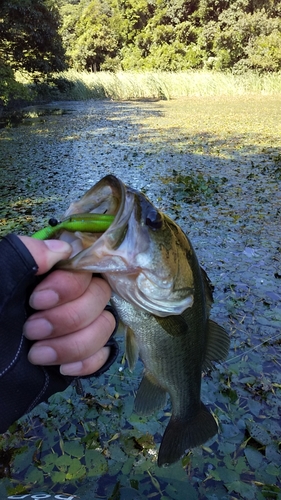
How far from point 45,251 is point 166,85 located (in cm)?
2285

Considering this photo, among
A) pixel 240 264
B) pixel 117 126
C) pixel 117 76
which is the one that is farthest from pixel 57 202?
pixel 117 76

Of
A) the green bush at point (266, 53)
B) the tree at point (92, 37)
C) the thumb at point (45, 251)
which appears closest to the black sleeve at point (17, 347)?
the thumb at point (45, 251)

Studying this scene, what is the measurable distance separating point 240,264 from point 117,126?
9990mm

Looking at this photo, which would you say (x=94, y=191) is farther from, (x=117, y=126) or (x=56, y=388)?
(x=117, y=126)

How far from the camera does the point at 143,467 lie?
1820mm

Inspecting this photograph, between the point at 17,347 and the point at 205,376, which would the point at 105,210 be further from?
the point at 205,376

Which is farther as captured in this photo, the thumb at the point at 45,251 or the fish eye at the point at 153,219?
the fish eye at the point at 153,219

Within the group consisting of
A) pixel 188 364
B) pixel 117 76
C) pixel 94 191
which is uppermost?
pixel 94 191

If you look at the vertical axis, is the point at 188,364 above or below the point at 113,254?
below

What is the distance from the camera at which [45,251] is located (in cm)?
89

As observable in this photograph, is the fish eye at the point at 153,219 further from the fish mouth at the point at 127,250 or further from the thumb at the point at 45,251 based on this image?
the thumb at the point at 45,251

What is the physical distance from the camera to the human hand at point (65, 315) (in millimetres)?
916

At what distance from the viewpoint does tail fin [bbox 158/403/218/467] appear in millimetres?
1480

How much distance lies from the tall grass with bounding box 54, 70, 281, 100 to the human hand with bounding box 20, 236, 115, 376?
71.5 feet
